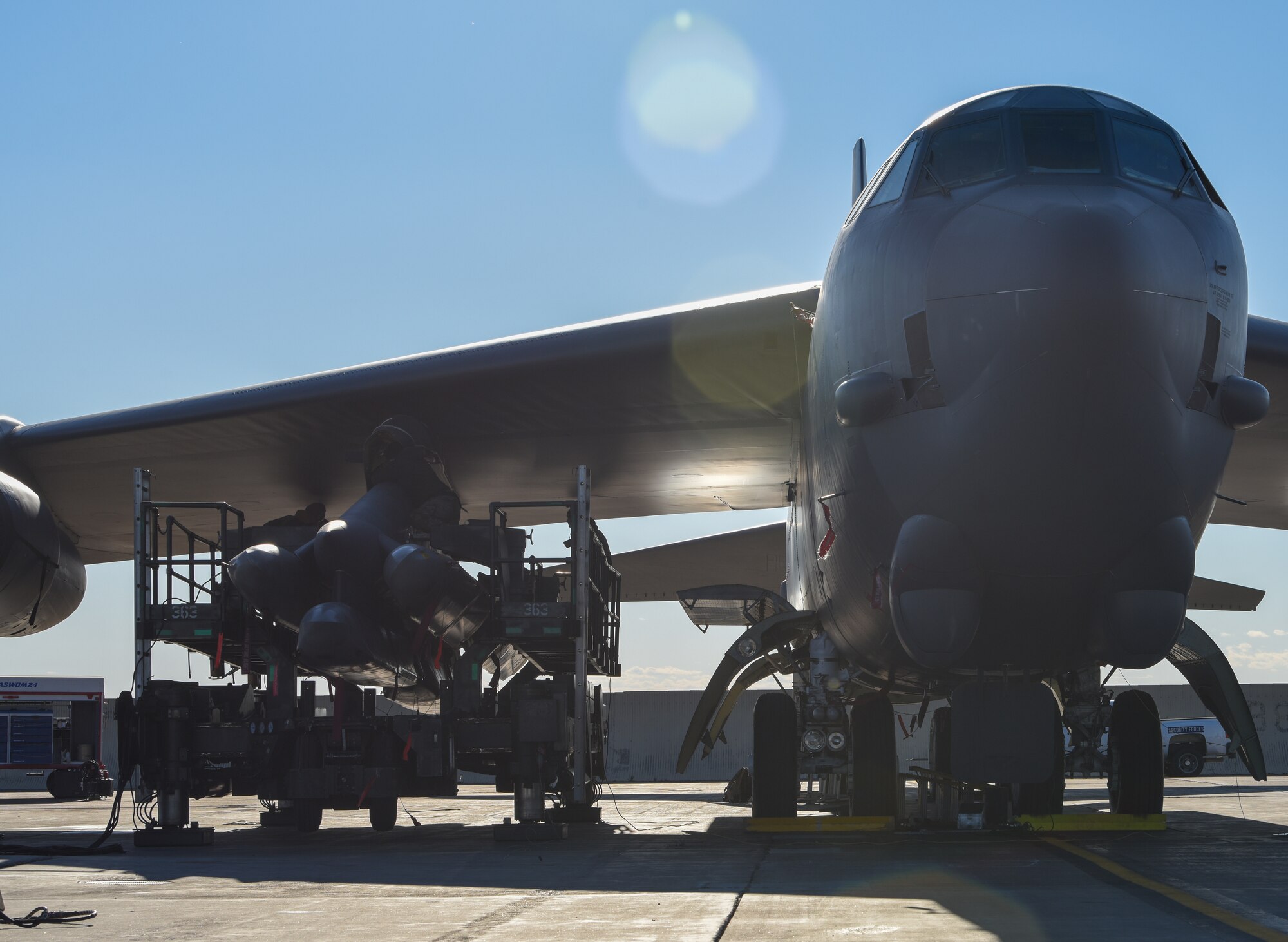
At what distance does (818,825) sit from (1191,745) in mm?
22373

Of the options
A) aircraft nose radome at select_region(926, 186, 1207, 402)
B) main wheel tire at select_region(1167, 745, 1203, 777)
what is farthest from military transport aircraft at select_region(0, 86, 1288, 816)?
main wheel tire at select_region(1167, 745, 1203, 777)

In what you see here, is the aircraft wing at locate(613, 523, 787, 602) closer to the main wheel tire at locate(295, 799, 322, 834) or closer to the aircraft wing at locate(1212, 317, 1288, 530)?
the aircraft wing at locate(1212, 317, 1288, 530)

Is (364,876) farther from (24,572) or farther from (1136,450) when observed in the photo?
(24,572)

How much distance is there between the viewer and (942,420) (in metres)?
8.13

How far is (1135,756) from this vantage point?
10961mm

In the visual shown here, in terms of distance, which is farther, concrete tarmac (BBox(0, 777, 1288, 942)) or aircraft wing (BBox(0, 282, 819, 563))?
aircraft wing (BBox(0, 282, 819, 563))

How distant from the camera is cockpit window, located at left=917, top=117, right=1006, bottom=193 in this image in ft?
28.1

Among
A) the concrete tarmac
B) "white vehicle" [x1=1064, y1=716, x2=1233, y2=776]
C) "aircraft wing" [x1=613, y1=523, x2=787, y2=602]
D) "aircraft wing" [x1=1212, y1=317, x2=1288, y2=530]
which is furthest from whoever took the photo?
"white vehicle" [x1=1064, y1=716, x2=1233, y2=776]

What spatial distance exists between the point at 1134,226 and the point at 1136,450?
126cm

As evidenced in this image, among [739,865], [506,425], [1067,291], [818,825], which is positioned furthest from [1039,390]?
[506,425]

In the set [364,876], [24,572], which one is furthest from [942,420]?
[24,572]

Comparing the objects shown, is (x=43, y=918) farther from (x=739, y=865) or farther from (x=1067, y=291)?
(x=1067, y=291)

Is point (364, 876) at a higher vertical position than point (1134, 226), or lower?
lower

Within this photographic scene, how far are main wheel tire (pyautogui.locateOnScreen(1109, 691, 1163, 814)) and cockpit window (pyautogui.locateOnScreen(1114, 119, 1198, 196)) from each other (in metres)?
4.29
